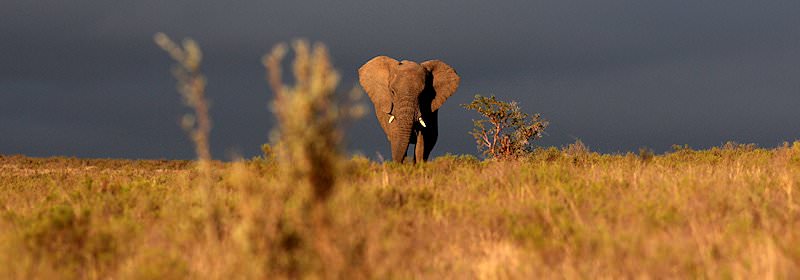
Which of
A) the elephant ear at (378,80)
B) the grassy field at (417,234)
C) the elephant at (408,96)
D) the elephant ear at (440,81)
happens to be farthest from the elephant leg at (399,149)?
the grassy field at (417,234)

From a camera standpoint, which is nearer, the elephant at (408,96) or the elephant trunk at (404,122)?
the elephant trunk at (404,122)

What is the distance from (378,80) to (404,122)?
2.18 metres

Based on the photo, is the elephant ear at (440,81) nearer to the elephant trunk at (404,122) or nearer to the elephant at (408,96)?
the elephant at (408,96)

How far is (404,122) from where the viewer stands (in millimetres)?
17500

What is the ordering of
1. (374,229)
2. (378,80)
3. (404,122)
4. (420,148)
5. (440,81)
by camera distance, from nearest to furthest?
(374,229) → (404,122) → (420,148) → (378,80) → (440,81)

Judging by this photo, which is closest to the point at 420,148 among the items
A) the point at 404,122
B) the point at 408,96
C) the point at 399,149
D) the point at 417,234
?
the point at 399,149

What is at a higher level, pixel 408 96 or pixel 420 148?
pixel 408 96

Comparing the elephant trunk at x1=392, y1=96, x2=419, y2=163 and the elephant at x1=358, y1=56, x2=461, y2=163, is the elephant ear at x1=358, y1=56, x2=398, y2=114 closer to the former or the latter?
the elephant at x1=358, y1=56, x2=461, y2=163

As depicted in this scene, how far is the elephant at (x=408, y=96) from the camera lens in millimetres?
17672

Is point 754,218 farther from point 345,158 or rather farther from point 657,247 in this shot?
point 345,158

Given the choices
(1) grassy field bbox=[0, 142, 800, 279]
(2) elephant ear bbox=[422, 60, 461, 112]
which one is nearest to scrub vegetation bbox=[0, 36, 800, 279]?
(1) grassy field bbox=[0, 142, 800, 279]

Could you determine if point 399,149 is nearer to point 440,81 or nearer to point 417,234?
point 440,81

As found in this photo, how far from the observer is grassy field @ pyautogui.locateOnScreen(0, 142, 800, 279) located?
4906 mm

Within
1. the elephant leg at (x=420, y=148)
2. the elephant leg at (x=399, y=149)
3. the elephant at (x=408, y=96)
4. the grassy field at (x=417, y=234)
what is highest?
the elephant at (x=408, y=96)
